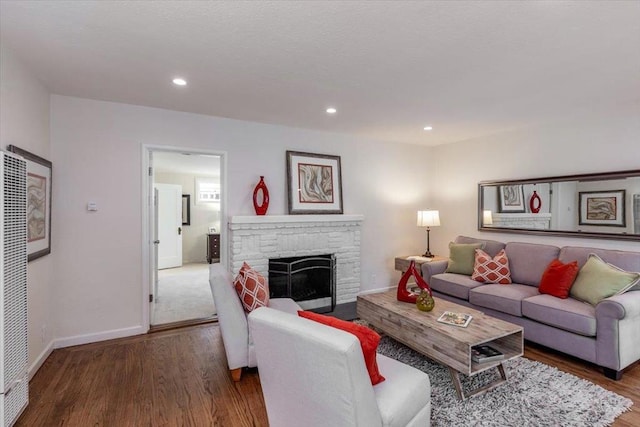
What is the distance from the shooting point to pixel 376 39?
207 centimetres

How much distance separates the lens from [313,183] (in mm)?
4441

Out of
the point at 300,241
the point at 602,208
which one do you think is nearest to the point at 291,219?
the point at 300,241

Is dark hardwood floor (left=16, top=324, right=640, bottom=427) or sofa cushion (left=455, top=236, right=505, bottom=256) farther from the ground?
sofa cushion (left=455, top=236, right=505, bottom=256)

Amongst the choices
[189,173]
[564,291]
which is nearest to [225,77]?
[564,291]

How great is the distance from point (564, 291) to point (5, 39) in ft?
16.2

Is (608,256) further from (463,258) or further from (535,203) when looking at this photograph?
(463,258)

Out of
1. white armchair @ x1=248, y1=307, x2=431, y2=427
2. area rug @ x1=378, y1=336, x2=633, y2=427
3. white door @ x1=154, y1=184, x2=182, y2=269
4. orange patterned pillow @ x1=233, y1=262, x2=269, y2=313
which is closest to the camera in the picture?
white armchair @ x1=248, y1=307, x2=431, y2=427

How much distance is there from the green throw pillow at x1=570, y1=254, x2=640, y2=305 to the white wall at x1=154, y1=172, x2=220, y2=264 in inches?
297

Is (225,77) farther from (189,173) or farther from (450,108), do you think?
(189,173)

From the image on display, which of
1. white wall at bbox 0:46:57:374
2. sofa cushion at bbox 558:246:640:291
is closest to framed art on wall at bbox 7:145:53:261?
white wall at bbox 0:46:57:374

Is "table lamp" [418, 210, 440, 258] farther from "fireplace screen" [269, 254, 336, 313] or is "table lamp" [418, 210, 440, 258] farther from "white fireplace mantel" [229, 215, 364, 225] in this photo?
"fireplace screen" [269, 254, 336, 313]

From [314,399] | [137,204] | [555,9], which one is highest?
[555,9]

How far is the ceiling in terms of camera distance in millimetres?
1788

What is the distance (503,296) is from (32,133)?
15.2 feet
